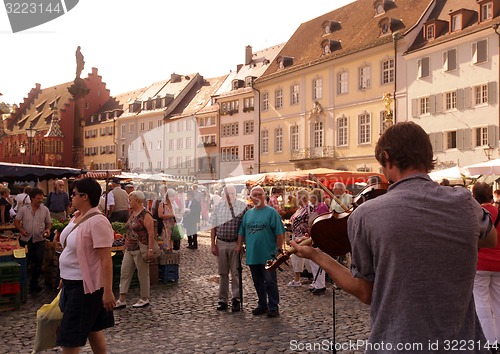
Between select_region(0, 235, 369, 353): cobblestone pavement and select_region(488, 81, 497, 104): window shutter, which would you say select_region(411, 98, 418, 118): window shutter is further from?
select_region(0, 235, 369, 353): cobblestone pavement

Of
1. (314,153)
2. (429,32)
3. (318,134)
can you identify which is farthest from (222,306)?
(318,134)

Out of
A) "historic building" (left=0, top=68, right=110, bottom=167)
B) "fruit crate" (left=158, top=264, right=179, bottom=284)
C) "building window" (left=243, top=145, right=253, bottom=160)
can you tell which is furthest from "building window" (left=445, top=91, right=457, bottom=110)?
"historic building" (left=0, top=68, right=110, bottom=167)

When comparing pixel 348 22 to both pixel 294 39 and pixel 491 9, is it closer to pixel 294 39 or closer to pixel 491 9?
pixel 294 39

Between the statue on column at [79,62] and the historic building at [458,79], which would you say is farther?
the historic building at [458,79]

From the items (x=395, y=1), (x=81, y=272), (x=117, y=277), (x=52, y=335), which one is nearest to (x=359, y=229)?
(x=81, y=272)

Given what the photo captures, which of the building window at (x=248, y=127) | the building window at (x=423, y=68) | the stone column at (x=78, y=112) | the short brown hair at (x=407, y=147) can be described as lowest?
the short brown hair at (x=407, y=147)

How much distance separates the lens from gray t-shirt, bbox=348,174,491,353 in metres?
1.83

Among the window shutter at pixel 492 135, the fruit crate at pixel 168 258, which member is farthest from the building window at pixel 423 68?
the fruit crate at pixel 168 258

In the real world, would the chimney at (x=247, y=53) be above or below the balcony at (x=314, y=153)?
above

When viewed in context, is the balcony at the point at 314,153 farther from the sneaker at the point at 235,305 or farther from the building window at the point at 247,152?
the sneaker at the point at 235,305

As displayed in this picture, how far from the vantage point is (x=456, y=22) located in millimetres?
29422

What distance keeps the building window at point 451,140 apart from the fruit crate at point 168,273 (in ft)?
74.2

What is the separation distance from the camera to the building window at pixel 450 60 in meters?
29.0

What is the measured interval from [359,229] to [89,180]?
9.86 feet
